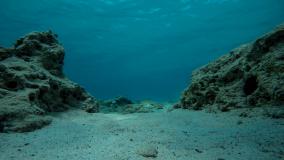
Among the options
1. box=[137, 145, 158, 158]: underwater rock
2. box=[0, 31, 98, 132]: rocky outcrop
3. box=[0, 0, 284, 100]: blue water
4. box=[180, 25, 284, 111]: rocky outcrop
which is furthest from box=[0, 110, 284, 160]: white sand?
box=[0, 0, 284, 100]: blue water

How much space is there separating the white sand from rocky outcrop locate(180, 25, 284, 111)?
3.35 feet

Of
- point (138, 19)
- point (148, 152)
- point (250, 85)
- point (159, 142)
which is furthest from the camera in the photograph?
point (138, 19)

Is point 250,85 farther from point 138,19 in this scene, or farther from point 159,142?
point 138,19

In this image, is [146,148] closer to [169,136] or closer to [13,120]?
[169,136]

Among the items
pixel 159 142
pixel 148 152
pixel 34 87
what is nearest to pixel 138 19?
pixel 34 87

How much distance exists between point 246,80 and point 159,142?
4.32m

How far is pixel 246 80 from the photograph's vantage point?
730cm

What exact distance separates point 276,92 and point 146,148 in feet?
13.0

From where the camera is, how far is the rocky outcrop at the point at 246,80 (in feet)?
20.5

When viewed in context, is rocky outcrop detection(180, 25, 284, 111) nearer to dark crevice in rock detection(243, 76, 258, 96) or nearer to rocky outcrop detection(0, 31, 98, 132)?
dark crevice in rock detection(243, 76, 258, 96)

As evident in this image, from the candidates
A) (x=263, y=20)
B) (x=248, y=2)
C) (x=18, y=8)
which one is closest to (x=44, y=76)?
(x=18, y=8)

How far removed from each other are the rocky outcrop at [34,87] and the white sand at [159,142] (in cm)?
67

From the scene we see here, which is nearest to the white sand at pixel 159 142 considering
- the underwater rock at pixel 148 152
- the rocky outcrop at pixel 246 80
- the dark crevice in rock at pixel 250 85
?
the underwater rock at pixel 148 152

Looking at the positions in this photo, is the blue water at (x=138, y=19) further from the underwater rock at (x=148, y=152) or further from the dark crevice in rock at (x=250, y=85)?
the underwater rock at (x=148, y=152)
